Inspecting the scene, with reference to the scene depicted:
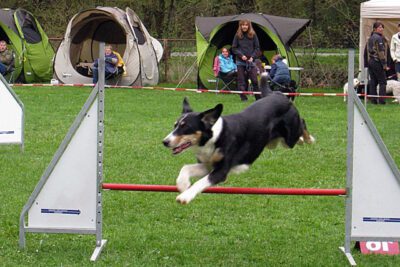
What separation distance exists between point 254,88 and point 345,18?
9511 millimetres

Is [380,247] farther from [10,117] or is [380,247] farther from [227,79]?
[227,79]

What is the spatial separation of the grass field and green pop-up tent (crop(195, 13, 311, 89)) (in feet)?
22.7

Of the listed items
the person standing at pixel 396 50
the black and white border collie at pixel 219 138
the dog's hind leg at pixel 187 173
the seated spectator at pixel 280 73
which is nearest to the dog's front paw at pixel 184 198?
the black and white border collie at pixel 219 138

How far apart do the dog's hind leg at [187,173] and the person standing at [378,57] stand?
36.6 feet

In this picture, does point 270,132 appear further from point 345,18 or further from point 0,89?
point 345,18

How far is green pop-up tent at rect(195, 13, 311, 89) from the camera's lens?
754 inches

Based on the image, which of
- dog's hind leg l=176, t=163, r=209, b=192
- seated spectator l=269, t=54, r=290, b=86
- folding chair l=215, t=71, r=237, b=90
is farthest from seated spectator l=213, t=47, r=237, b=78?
dog's hind leg l=176, t=163, r=209, b=192

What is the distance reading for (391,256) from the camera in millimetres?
6035

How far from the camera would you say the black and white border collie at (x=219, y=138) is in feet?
17.4

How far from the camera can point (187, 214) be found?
721cm

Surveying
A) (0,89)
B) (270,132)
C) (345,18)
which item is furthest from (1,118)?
(345,18)

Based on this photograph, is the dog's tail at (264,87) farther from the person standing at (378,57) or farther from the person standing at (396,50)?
the person standing at (396,50)

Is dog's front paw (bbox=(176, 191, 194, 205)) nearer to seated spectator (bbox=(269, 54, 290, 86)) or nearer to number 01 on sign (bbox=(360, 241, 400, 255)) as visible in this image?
number 01 on sign (bbox=(360, 241, 400, 255))

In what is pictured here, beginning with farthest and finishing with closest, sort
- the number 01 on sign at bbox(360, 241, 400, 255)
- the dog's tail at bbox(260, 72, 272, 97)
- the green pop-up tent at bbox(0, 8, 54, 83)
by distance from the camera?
A: the green pop-up tent at bbox(0, 8, 54, 83)
the dog's tail at bbox(260, 72, 272, 97)
the number 01 on sign at bbox(360, 241, 400, 255)
